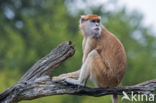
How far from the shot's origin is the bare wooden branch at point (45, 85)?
7.80m

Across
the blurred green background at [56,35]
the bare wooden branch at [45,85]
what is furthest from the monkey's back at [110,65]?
the blurred green background at [56,35]

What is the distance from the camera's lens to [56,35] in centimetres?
2678

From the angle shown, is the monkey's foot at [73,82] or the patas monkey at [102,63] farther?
the patas monkey at [102,63]

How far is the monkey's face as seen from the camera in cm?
874

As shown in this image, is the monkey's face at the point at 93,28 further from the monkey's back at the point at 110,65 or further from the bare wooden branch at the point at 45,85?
the bare wooden branch at the point at 45,85

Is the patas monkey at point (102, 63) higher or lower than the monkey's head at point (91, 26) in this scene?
lower

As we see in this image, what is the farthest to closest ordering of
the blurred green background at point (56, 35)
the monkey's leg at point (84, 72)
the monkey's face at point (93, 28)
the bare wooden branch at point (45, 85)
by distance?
1. the blurred green background at point (56, 35)
2. the monkey's face at point (93, 28)
3. the monkey's leg at point (84, 72)
4. the bare wooden branch at point (45, 85)

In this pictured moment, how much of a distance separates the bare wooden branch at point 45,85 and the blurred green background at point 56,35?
1305 cm

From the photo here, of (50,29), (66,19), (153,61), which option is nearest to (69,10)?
(66,19)

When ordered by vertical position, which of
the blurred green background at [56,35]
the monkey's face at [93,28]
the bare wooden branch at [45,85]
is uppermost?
the blurred green background at [56,35]

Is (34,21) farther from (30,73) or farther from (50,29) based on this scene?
(30,73)

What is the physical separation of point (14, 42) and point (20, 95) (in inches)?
826

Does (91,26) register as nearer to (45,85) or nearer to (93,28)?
(93,28)

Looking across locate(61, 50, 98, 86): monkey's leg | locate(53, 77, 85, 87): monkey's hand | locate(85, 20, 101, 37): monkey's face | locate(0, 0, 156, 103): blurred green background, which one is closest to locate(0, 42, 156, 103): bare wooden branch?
locate(53, 77, 85, 87): monkey's hand
